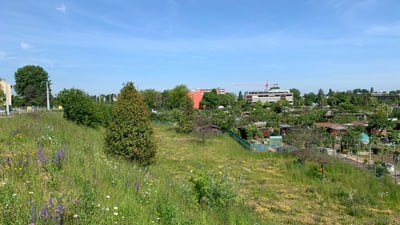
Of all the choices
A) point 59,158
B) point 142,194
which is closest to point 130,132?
point 59,158

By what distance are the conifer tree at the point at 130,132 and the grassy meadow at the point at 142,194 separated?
172cm

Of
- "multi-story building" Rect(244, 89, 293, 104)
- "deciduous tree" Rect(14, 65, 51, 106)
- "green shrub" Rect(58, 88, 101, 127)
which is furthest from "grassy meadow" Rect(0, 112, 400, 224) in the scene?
"multi-story building" Rect(244, 89, 293, 104)

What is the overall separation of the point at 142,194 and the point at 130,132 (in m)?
4.95

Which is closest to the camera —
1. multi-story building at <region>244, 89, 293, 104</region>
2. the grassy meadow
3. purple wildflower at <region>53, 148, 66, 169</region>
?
the grassy meadow

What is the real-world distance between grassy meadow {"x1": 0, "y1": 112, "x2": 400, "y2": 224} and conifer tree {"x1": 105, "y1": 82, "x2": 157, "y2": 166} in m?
1.72

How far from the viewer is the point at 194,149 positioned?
20375mm

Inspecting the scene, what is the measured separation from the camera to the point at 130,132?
8.77 m

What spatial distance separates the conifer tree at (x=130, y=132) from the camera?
856 cm

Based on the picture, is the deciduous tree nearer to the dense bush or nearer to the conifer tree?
the dense bush

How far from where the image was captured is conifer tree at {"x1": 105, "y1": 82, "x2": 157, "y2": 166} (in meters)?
8.56

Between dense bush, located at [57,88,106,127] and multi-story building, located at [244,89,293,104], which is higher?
multi-story building, located at [244,89,293,104]

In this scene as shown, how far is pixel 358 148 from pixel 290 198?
15705mm

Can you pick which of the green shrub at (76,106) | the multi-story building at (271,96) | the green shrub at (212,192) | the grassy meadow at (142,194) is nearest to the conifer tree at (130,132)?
the grassy meadow at (142,194)

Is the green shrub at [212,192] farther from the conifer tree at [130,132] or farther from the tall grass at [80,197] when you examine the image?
the conifer tree at [130,132]
